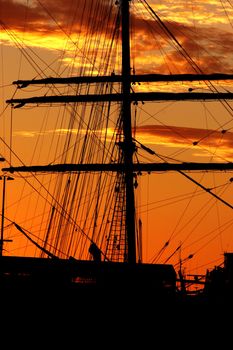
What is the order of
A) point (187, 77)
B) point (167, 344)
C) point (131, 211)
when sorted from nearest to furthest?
point (167, 344), point (131, 211), point (187, 77)

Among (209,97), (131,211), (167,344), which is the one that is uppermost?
(209,97)

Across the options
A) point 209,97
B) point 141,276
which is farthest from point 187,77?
point 141,276

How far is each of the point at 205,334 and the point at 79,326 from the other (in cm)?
551

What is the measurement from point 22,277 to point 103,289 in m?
3.63

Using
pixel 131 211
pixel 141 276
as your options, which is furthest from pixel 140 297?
pixel 131 211

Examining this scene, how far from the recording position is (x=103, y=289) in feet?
234

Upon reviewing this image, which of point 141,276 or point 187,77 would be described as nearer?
point 141,276

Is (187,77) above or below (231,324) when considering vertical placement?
above

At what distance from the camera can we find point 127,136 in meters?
85.4

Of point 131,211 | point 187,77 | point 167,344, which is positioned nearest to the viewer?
point 167,344

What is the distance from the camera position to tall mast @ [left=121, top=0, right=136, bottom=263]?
82.0m

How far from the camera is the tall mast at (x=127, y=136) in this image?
A: 8196 centimetres

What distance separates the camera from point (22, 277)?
71.9m

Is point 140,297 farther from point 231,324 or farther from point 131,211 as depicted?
point 131,211
